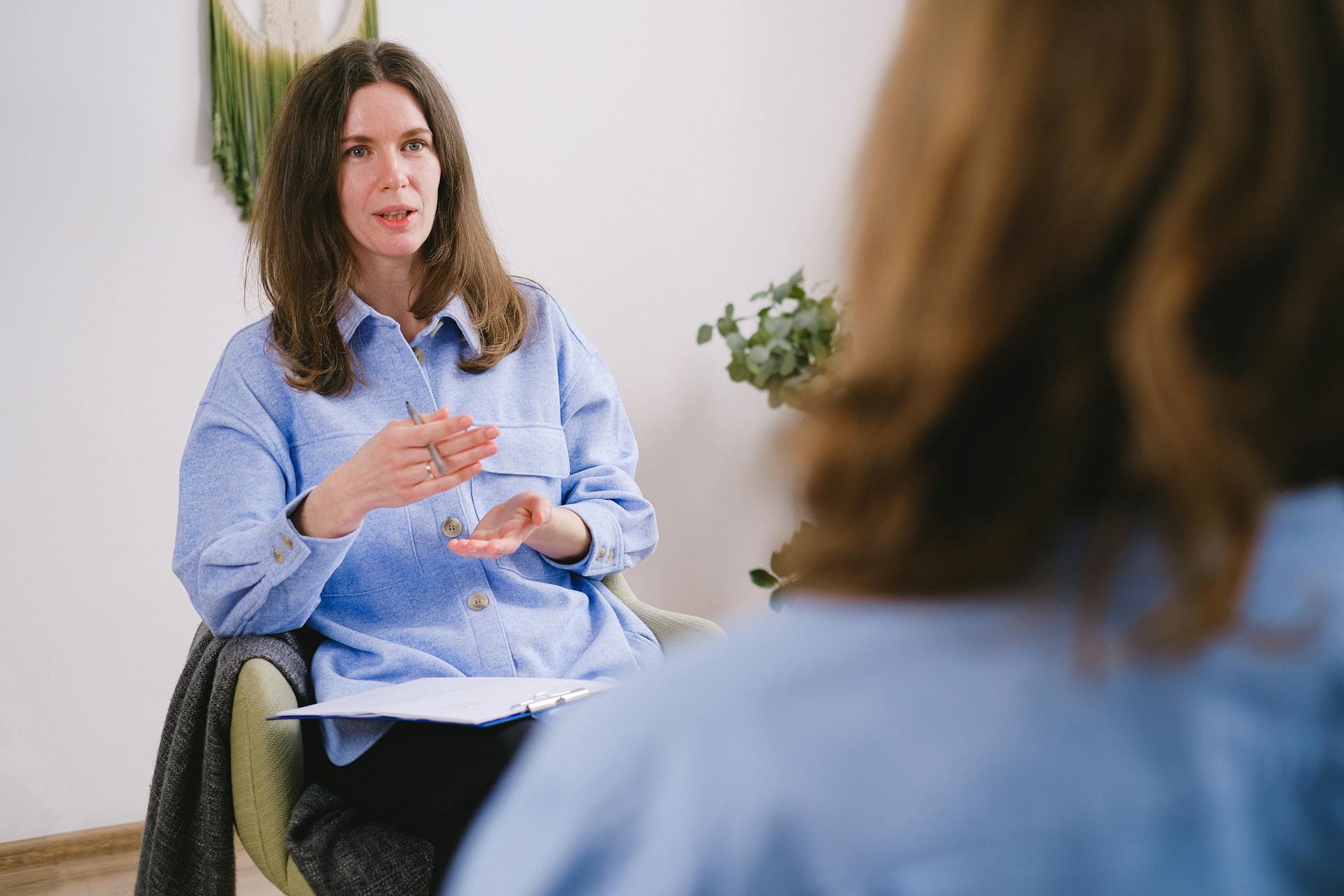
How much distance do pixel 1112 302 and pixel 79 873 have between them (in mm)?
2459

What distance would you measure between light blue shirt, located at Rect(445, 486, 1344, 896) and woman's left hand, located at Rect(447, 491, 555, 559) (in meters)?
1.10

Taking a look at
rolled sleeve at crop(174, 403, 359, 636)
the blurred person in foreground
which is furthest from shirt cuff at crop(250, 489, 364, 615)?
the blurred person in foreground

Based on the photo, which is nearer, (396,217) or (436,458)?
(436,458)

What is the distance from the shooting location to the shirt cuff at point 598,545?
1.56m

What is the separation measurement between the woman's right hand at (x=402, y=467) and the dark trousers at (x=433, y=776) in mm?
262

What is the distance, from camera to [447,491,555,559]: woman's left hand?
56.1 inches

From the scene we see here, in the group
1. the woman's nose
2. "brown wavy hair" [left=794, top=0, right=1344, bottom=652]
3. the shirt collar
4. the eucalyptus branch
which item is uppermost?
"brown wavy hair" [left=794, top=0, right=1344, bottom=652]

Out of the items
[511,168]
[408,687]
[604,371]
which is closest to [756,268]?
A: [511,168]

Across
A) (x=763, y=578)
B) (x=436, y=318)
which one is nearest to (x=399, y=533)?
(x=436, y=318)

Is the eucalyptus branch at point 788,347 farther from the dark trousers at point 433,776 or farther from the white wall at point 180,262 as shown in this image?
the dark trousers at point 433,776

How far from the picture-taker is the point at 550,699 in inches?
48.1

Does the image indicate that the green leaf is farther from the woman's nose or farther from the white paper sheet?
the woman's nose

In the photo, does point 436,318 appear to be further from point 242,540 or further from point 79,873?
point 79,873

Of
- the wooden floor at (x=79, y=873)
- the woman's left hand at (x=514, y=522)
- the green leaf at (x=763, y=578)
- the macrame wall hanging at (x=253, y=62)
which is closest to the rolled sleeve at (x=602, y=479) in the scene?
the woman's left hand at (x=514, y=522)
